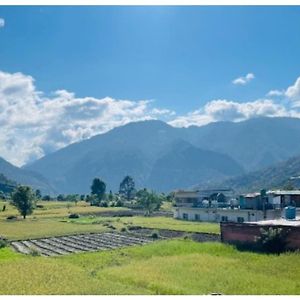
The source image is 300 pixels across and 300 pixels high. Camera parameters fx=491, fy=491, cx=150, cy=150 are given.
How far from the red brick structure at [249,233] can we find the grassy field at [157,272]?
1304 millimetres

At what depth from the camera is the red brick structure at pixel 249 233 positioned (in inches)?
1267

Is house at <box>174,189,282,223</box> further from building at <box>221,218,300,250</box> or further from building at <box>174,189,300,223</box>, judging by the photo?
building at <box>221,218,300,250</box>

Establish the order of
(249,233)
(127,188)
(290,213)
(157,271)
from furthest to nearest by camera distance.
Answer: (127,188)
(290,213)
(249,233)
(157,271)

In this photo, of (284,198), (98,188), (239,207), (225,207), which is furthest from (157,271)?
(98,188)

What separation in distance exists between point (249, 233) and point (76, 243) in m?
16.7

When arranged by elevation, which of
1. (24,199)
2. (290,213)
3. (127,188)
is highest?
(127,188)

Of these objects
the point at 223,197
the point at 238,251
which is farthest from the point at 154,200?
the point at 238,251

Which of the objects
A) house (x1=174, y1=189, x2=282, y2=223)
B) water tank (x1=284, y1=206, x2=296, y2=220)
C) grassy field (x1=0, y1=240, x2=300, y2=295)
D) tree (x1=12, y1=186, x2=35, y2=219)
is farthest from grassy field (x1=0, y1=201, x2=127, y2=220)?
water tank (x1=284, y1=206, x2=296, y2=220)

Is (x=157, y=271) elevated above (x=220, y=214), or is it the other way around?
(x=220, y=214)

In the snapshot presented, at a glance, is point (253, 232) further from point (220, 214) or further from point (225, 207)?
point (225, 207)

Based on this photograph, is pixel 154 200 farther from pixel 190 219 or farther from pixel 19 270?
pixel 19 270

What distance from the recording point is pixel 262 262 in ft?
95.8

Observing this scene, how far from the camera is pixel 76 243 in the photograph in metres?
44.4
